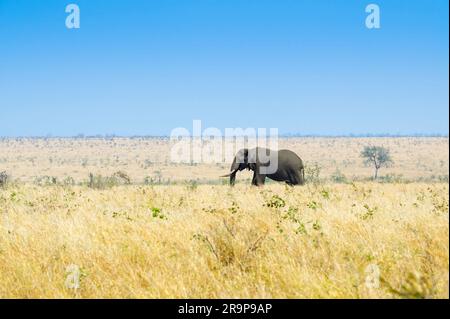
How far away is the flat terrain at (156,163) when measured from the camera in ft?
183

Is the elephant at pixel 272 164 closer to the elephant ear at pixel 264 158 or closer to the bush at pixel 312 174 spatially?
the elephant ear at pixel 264 158

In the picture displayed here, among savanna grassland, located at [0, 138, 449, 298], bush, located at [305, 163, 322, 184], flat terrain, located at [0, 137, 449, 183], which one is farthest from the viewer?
flat terrain, located at [0, 137, 449, 183]

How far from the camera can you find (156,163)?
2859 inches

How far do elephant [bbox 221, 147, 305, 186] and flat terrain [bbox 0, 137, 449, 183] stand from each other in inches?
668

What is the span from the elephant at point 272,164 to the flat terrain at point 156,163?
1696cm

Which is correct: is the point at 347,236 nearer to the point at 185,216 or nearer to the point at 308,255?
the point at 308,255

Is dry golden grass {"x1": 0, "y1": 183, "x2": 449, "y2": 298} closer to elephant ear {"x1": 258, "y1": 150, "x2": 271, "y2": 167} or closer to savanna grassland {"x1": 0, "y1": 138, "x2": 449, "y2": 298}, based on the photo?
savanna grassland {"x1": 0, "y1": 138, "x2": 449, "y2": 298}

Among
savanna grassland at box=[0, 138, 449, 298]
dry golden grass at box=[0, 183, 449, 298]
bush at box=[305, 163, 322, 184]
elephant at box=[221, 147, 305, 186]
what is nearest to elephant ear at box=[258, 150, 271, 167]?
elephant at box=[221, 147, 305, 186]

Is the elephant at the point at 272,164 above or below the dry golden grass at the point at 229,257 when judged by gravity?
above

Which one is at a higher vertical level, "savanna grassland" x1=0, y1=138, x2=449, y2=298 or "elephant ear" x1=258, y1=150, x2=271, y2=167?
"elephant ear" x1=258, y1=150, x2=271, y2=167

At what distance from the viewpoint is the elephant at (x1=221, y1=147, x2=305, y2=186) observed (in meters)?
23.8

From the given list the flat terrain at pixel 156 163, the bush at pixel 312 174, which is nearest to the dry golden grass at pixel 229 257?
the bush at pixel 312 174

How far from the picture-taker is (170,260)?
5898 millimetres
